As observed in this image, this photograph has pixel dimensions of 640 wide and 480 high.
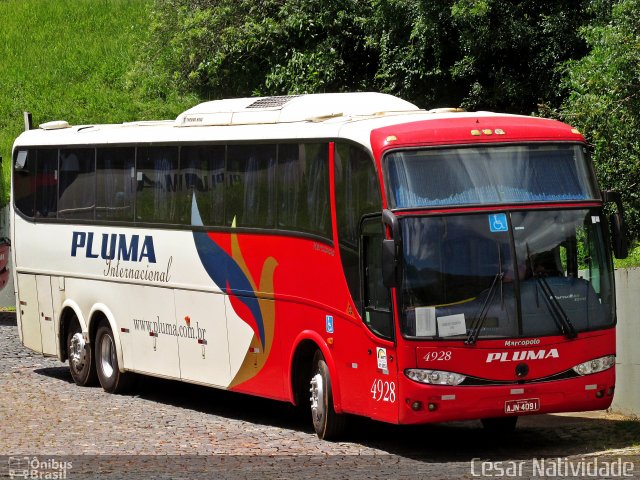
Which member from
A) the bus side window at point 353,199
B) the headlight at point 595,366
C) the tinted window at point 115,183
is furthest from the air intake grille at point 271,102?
the headlight at point 595,366

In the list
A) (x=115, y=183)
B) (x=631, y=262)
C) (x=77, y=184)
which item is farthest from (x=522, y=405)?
(x=77, y=184)

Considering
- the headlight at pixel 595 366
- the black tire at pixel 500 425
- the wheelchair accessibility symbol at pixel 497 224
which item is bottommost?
the black tire at pixel 500 425

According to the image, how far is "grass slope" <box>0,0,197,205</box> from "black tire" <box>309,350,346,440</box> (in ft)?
73.7

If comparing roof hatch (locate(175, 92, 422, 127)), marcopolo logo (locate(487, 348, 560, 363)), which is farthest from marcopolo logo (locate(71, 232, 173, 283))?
marcopolo logo (locate(487, 348, 560, 363))

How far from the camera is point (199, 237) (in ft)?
52.1

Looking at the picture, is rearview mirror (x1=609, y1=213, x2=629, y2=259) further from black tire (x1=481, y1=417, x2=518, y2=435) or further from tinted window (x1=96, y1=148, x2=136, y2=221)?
tinted window (x1=96, y1=148, x2=136, y2=221)

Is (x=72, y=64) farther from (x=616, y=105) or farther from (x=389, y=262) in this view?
(x=389, y=262)

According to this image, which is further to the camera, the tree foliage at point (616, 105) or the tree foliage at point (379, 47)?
the tree foliage at point (379, 47)

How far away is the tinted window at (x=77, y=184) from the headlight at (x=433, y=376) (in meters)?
7.48

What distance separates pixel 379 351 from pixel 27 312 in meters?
8.92

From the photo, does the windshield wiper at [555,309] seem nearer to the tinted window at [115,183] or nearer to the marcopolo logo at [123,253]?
the marcopolo logo at [123,253]

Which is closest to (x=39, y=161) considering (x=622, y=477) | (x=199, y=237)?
(x=199, y=237)

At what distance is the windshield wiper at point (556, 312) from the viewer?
12375 millimetres

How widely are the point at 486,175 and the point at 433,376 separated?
1901 millimetres
